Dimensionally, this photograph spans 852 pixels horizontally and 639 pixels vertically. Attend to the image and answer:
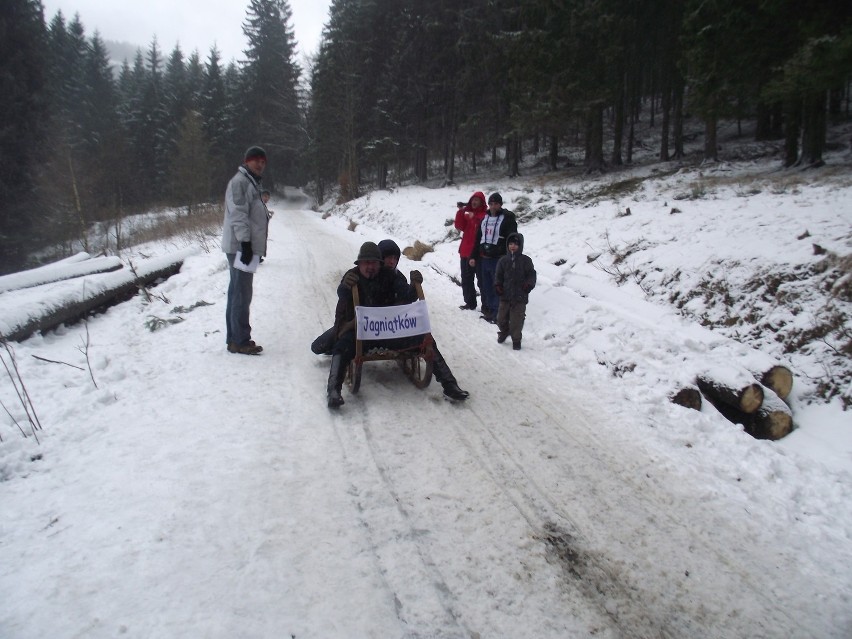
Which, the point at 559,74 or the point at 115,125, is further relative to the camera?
the point at 115,125

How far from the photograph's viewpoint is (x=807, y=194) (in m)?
8.79

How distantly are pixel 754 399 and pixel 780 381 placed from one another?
22.7 inches

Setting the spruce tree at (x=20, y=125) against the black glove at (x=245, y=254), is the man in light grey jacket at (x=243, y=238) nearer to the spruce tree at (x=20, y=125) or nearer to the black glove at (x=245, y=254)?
the black glove at (x=245, y=254)

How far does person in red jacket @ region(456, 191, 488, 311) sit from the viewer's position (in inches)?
329

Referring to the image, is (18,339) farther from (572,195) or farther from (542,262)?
(572,195)

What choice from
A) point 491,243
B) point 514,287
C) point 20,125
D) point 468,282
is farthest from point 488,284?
point 20,125

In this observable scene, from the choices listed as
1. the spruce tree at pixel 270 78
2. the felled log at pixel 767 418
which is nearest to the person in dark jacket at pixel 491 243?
the felled log at pixel 767 418

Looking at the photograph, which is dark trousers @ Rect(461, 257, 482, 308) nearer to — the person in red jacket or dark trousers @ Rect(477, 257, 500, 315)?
the person in red jacket

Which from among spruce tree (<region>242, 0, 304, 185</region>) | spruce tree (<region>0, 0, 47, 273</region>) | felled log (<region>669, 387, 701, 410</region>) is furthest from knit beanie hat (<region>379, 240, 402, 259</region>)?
spruce tree (<region>242, 0, 304, 185</region>)

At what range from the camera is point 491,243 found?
7.91 meters

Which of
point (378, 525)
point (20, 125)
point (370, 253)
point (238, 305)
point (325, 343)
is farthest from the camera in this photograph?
point (20, 125)

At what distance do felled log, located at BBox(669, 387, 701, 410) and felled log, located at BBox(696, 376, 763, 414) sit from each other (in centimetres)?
20

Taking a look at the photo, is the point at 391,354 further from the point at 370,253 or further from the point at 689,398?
the point at 689,398

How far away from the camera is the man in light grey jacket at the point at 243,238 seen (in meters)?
5.61
